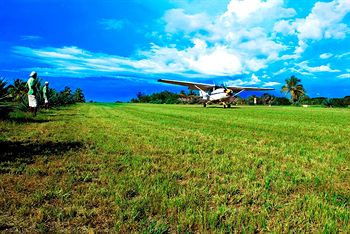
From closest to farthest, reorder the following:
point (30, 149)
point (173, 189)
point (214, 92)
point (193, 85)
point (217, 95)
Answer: point (173, 189)
point (30, 149)
point (217, 95)
point (214, 92)
point (193, 85)

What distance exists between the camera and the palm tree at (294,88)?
91188mm

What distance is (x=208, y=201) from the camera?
2.95 m

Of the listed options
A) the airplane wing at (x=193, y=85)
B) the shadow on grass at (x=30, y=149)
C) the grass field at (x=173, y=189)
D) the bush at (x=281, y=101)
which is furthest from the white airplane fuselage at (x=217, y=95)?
the bush at (x=281, y=101)

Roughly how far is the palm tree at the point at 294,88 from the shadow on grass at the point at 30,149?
3753 inches

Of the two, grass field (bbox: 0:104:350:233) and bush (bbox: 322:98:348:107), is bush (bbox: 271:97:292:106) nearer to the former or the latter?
bush (bbox: 322:98:348:107)

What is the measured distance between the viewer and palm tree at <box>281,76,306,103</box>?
91188 mm

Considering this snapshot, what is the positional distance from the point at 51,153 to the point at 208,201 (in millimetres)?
3575

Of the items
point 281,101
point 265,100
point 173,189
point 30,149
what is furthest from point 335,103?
point 173,189

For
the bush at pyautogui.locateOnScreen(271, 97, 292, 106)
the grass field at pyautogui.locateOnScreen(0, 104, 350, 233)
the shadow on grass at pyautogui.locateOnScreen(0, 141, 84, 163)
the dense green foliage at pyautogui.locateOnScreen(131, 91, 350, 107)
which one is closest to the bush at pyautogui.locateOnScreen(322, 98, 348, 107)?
the dense green foliage at pyautogui.locateOnScreen(131, 91, 350, 107)

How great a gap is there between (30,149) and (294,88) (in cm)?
9600

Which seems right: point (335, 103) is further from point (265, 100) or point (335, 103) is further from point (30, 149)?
point (30, 149)

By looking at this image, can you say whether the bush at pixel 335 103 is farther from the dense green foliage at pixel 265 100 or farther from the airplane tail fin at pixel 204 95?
the airplane tail fin at pixel 204 95

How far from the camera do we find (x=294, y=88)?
91.3 metres

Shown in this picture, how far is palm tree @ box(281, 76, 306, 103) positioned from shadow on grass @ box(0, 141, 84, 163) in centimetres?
9533
